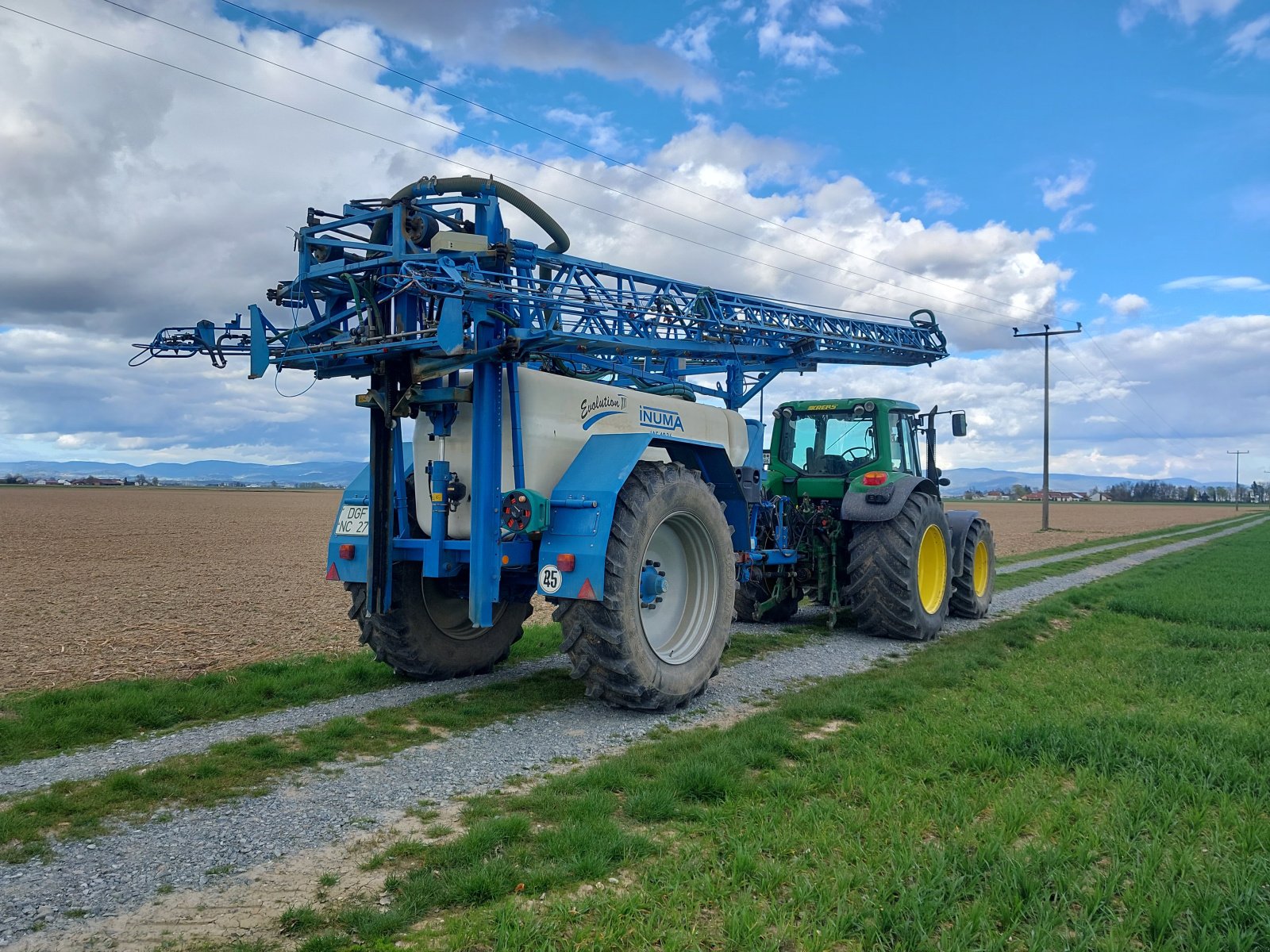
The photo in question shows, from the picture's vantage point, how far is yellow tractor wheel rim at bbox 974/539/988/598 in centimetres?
1224

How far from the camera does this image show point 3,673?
806 cm

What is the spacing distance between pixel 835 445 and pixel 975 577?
2.92 metres

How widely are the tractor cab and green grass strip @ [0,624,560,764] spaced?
14.9 ft

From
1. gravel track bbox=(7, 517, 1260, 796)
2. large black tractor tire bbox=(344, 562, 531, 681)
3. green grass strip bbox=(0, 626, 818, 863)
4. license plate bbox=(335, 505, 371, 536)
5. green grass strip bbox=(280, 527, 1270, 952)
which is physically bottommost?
gravel track bbox=(7, 517, 1260, 796)

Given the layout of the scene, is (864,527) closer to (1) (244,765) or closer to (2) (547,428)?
(2) (547,428)

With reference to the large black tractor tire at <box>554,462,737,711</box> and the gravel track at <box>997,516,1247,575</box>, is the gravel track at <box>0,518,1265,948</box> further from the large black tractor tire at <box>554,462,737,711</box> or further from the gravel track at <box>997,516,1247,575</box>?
the gravel track at <box>997,516,1247,575</box>

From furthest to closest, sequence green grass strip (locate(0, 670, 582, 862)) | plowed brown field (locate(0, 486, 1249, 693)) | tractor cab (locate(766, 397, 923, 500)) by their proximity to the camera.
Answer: tractor cab (locate(766, 397, 923, 500)) → plowed brown field (locate(0, 486, 1249, 693)) → green grass strip (locate(0, 670, 582, 862))

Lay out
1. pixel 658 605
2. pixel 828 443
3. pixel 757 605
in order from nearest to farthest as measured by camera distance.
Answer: pixel 658 605, pixel 757 605, pixel 828 443

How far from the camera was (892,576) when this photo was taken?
32.7 ft

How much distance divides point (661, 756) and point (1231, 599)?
12577 millimetres

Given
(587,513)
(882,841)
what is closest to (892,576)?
(587,513)

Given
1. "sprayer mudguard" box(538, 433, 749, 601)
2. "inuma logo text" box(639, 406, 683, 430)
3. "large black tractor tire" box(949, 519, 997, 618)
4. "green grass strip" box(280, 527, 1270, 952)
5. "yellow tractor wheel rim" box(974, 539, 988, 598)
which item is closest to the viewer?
"green grass strip" box(280, 527, 1270, 952)

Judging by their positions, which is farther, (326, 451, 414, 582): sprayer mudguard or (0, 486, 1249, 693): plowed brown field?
(0, 486, 1249, 693): plowed brown field

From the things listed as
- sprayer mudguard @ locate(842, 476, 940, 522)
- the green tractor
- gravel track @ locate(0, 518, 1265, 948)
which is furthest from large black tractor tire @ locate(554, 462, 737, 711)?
sprayer mudguard @ locate(842, 476, 940, 522)
